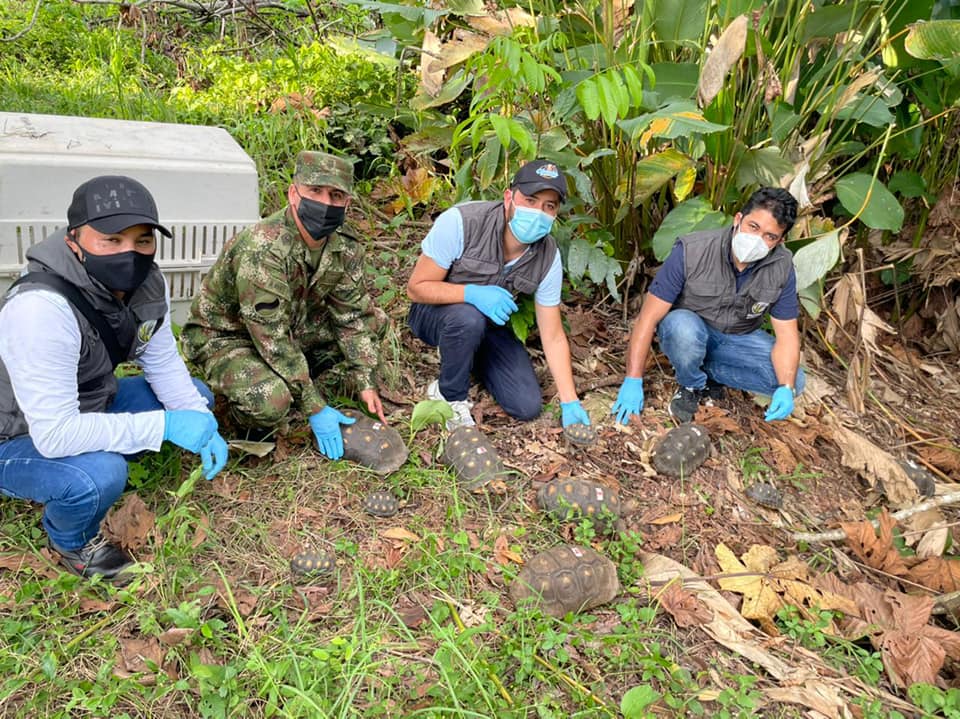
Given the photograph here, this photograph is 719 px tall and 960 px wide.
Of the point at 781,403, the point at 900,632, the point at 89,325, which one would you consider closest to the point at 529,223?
the point at 781,403

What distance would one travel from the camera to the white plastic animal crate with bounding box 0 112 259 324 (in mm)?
2658

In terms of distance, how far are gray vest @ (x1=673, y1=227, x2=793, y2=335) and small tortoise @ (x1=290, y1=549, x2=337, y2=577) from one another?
2.02m

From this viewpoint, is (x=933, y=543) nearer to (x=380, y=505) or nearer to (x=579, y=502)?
(x=579, y=502)

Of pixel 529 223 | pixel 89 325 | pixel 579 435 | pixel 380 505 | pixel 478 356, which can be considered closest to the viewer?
pixel 89 325

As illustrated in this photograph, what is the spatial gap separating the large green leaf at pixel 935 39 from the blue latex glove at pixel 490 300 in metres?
1.97

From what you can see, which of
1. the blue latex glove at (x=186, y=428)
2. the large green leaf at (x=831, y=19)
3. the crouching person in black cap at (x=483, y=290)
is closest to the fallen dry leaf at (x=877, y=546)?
the crouching person in black cap at (x=483, y=290)

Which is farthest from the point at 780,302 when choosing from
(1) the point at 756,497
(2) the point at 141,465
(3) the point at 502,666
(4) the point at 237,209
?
(2) the point at 141,465

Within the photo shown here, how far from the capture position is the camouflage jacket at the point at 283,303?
8.81 ft

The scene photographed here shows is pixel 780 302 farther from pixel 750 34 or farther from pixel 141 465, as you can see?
pixel 141 465

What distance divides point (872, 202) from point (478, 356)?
2041mm

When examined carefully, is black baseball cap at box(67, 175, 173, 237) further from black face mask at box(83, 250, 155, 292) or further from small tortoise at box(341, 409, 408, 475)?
small tortoise at box(341, 409, 408, 475)

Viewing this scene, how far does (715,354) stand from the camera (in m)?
3.59

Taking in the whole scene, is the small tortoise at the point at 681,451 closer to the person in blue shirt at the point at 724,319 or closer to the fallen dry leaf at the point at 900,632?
the person in blue shirt at the point at 724,319

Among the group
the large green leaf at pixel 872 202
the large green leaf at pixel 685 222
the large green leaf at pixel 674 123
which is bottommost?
the large green leaf at pixel 685 222
